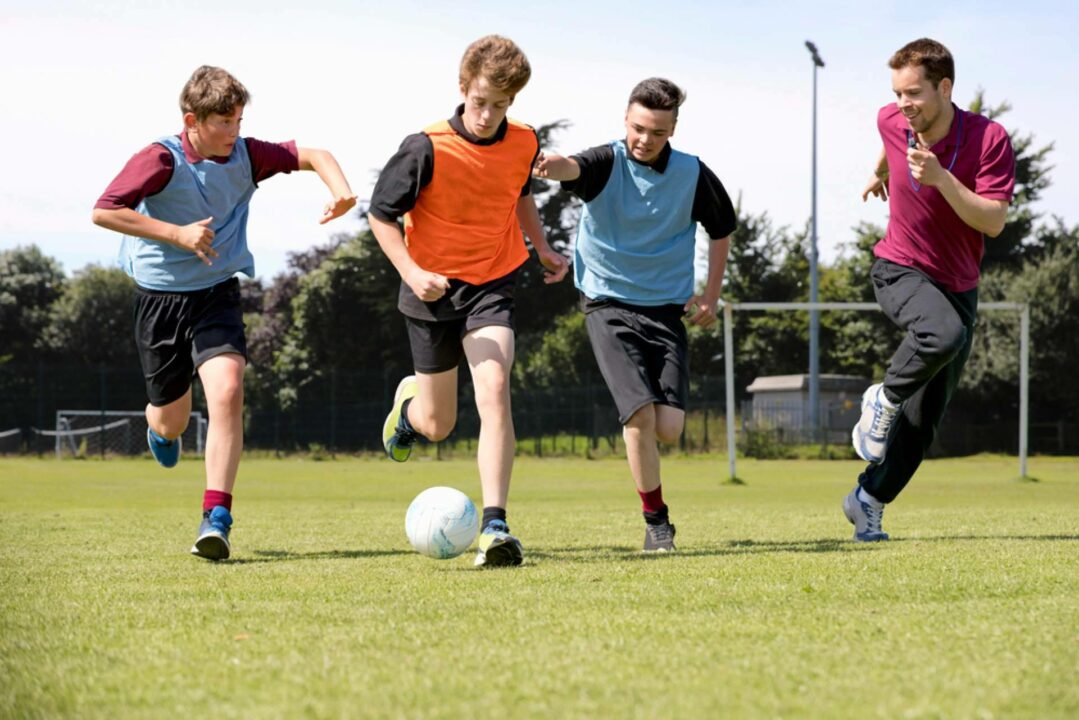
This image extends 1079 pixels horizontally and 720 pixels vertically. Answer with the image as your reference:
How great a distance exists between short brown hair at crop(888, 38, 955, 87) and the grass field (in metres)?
2.24

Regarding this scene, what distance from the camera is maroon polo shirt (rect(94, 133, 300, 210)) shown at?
6.46m

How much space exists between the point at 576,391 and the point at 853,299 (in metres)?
15.1

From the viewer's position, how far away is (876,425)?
7.00 m

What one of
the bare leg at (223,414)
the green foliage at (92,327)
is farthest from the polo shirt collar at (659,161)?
the green foliage at (92,327)

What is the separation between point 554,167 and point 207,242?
5.40ft

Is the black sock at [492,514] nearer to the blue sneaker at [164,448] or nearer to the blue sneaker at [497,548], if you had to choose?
the blue sneaker at [497,548]

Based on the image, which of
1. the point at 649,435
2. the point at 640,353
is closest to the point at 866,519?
the point at 649,435

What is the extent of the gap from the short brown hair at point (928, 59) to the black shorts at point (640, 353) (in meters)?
1.62

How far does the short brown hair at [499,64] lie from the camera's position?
19.3 feet

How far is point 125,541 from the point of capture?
7.64 meters

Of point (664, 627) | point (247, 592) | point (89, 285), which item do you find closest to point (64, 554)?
point (247, 592)

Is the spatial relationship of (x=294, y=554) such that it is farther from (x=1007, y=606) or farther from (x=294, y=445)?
(x=294, y=445)

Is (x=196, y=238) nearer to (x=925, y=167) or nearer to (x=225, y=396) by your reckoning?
(x=225, y=396)

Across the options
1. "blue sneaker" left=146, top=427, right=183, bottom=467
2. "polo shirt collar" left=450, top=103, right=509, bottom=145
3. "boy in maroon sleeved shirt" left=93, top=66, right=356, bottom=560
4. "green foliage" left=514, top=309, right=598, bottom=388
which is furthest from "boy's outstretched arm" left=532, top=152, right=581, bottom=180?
"green foliage" left=514, top=309, right=598, bottom=388
